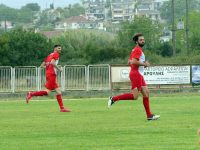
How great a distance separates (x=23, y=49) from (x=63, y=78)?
20.8m

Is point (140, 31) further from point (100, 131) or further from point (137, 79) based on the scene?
point (100, 131)

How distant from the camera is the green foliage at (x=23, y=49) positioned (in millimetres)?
61469

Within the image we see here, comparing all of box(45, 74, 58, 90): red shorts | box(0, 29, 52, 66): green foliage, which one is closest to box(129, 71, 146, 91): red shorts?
box(45, 74, 58, 90): red shorts

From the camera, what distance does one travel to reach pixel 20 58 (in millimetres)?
62062

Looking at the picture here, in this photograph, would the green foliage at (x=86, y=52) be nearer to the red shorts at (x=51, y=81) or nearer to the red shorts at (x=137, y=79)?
the red shorts at (x=51, y=81)

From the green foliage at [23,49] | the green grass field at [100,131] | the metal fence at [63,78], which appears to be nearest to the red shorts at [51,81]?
the green grass field at [100,131]

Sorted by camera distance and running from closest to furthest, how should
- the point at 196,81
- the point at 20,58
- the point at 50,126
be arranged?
the point at 50,126, the point at 196,81, the point at 20,58

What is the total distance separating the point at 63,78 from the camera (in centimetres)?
4284

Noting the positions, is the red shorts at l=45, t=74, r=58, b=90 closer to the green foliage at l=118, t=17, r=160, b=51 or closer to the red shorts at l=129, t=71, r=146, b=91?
the red shorts at l=129, t=71, r=146, b=91

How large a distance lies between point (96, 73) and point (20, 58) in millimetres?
19228

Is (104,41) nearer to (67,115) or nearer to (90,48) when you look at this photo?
(90,48)

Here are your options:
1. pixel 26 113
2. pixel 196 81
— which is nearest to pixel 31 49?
pixel 196 81

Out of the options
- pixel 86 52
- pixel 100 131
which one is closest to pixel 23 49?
pixel 86 52

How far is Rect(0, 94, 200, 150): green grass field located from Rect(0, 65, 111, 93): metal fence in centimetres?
2046
